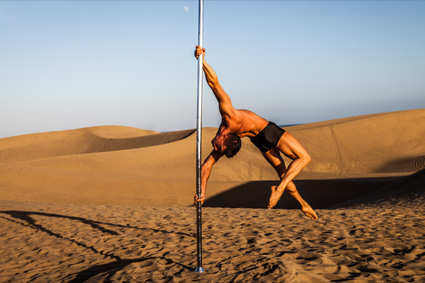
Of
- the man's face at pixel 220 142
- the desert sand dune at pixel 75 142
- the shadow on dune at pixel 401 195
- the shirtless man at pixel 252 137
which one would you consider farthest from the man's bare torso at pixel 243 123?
the desert sand dune at pixel 75 142

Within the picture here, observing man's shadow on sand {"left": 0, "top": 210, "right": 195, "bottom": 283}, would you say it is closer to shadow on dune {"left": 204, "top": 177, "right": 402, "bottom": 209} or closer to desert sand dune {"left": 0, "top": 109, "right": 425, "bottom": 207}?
desert sand dune {"left": 0, "top": 109, "right": 425, "bottom": 207}

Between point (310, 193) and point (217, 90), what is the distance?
12.7 meters

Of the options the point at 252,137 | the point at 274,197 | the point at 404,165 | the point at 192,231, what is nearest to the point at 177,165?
the point at 404,165

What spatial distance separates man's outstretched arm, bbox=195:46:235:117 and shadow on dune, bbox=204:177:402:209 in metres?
11.1

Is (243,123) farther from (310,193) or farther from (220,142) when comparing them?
(310,193)

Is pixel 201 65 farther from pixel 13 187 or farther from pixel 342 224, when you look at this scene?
pixel 13 187

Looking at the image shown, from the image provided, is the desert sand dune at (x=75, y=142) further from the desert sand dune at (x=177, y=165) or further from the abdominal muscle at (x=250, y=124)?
the abdominal muscle at (x=250, y=124)

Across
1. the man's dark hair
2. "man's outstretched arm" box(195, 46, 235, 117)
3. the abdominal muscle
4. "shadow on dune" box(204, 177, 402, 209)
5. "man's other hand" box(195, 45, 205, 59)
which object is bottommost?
"shadow on dune" box(204, 177, 402, 209)

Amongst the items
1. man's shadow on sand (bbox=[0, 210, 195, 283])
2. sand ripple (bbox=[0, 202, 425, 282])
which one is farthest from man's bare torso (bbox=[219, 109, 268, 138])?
man's shadow on sand (bbox=[0, 210, 195, 283])

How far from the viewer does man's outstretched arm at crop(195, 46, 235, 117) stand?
470 cm

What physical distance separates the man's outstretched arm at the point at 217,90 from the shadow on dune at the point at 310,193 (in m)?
11.1

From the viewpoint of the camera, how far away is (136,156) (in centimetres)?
2723

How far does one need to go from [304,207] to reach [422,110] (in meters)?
41.2

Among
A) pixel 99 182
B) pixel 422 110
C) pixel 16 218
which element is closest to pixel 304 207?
pixel 16 218
